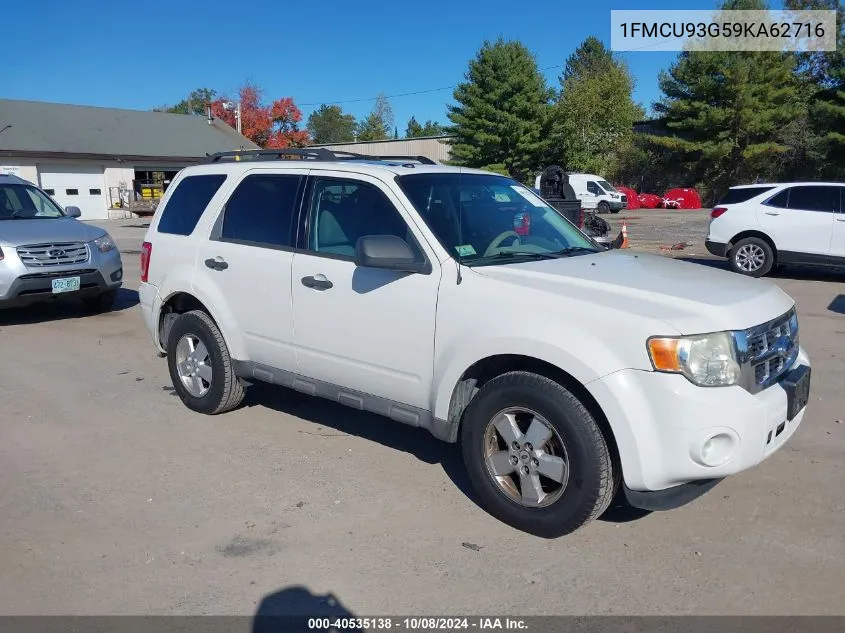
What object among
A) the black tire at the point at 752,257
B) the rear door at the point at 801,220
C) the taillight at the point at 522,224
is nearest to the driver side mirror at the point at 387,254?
the taillight at the point at 522,224

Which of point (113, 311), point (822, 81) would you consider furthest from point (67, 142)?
point (822, 81)

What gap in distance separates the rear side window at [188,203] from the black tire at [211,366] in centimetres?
70

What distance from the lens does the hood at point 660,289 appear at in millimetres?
3418

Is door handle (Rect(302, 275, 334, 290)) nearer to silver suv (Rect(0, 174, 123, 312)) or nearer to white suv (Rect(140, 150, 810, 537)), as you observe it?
white suv (Rect(140, 150, 810, 537))

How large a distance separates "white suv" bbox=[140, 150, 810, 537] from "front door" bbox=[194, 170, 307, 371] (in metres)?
0.01

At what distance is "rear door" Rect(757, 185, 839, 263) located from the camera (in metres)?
11.9

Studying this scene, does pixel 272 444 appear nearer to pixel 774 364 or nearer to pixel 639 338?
pixel 639 338

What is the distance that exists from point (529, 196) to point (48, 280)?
651 centimetres

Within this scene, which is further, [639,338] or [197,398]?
[197,398]

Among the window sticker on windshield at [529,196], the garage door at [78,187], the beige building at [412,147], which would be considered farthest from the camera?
the beige building at [412,147]

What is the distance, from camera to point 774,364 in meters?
3.71

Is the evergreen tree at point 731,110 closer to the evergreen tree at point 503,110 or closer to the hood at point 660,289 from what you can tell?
the evergreen tree at point 503,110

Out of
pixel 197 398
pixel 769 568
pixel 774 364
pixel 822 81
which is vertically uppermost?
pixel 822 81

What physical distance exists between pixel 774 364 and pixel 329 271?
2.58 metres
